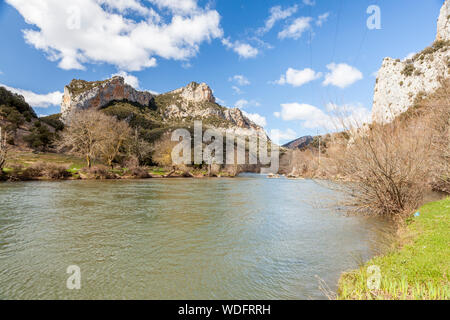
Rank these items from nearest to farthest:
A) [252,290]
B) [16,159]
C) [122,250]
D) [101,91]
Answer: [252,290], [122,250], [16,159], [101,91]

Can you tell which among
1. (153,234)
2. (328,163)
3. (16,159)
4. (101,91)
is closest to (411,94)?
(328,163)

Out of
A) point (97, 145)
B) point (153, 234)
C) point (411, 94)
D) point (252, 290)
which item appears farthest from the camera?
point (411, 94)

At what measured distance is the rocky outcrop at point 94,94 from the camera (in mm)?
119250

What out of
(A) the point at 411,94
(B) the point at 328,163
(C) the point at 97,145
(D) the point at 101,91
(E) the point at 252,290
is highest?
(D) the point at 101,91

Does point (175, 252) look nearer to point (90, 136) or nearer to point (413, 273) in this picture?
point (413, 273)

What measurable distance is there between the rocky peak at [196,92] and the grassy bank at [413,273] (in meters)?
191

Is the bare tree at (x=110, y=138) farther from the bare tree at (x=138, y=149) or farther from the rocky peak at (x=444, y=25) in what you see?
the rocky peak at (x=444, y=25)

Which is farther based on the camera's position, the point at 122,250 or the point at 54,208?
the point at 54,208

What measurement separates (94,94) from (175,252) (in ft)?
463

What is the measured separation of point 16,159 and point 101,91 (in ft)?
347

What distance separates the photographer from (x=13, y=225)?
10.6 metres

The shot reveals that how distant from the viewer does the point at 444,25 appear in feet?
200

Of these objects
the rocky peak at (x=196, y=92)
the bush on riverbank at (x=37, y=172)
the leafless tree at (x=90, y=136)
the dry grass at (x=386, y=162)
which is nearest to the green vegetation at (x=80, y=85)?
the rocky peak at (x=196, y=92)
